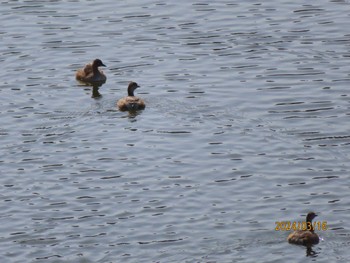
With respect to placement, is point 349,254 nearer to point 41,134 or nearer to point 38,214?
point 38,214

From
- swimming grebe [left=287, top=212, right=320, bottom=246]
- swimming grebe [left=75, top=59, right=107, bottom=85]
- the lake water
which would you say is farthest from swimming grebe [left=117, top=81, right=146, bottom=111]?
swimming grebe [left=287, top=212, right=320, bottom=246]

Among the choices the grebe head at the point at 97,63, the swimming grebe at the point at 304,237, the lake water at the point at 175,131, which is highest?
the grebe head at the point at 97,63

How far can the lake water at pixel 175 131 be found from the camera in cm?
2608

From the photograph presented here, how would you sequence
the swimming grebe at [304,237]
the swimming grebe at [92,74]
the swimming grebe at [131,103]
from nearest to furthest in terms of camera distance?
the swimming grebe at [304,237] < the swimming grebe at [131,103] < the swimming grebe at [92,74]

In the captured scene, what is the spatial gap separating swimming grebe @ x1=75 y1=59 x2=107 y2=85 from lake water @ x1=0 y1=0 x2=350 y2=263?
0.98 ft

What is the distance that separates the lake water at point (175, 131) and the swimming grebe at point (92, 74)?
30cm

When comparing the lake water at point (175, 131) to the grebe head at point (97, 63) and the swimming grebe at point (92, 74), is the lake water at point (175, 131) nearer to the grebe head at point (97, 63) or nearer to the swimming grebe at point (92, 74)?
the swimming grebe at point (92, 74)

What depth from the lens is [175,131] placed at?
104 ft

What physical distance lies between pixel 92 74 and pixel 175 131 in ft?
15.5

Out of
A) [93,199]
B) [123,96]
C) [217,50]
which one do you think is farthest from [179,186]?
[217,50]
